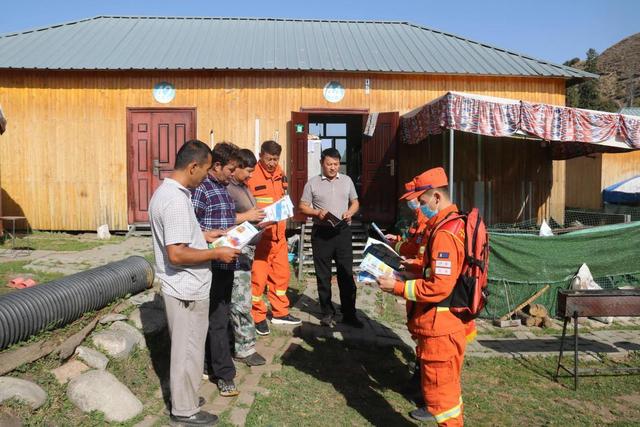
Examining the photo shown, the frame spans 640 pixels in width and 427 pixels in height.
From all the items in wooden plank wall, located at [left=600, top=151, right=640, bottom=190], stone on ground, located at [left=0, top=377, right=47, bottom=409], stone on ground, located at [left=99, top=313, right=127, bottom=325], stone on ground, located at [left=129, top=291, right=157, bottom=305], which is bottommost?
stone on ground, located at [left=0, top=377, right=47, bottom=409]

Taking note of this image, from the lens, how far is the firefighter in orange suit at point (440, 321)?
9.41ft

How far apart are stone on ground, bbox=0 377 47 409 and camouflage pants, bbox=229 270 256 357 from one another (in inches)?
60.3

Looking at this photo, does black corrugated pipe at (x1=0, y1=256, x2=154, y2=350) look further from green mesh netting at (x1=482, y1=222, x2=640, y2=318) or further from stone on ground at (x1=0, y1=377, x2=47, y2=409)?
green mesh netting at (x1=482, y1=222, x2=640, y2=318)

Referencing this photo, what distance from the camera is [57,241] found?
10.0m

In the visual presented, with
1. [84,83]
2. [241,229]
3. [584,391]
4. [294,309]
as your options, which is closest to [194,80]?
[84,83]

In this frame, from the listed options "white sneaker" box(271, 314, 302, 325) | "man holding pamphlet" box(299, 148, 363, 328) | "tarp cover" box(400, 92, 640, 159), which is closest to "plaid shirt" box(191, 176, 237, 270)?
"man holding pamphlet" box(299, 148, 363, 328)

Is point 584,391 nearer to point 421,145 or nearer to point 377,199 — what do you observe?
point 377,199

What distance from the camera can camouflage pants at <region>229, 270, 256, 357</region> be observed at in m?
4.36

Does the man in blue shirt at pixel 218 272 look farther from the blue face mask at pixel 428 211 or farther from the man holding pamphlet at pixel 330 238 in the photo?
the man holding pamphlet at pixel 330 238

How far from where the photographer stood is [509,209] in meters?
11.7

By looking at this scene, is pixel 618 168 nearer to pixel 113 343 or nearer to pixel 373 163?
pixel 373 163

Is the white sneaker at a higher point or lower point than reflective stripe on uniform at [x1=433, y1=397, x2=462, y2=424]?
lower

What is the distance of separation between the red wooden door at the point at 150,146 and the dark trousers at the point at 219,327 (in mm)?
7705

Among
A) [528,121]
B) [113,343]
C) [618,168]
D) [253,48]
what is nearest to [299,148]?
[253,48]
